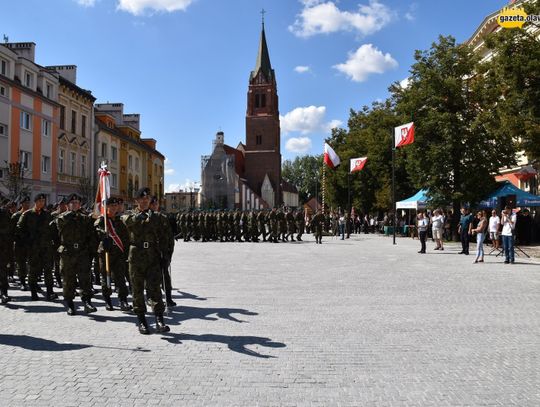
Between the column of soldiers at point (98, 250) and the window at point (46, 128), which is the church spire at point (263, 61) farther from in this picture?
the column of soldiers at point (98, 250)

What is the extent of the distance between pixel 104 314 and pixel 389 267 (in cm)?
989

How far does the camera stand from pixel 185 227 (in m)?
32.5

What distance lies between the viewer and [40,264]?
10406mm

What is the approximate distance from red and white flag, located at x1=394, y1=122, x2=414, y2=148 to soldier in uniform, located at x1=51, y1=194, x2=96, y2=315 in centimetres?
2142

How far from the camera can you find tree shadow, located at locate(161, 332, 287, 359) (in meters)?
6.41

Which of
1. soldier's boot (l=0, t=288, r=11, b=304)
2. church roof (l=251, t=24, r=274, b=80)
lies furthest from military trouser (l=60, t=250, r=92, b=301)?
→ church roof (l=251, t=24, r=274, b=80)

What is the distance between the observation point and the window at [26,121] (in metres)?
35.5

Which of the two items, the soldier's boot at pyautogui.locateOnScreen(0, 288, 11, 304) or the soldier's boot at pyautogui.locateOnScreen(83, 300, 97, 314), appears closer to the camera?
the soldier's boot at pyautogui.locateOnScreen(83, 300, 97, 314)

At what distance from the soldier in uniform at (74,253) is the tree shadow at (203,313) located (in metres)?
1.52

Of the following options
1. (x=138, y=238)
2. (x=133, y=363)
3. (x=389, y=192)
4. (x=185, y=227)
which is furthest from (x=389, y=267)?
(x=389, y=192)

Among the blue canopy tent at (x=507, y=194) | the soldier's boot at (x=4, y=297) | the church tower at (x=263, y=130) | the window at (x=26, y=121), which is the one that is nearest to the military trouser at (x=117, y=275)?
the soldier's boot at (x=4, y=297)

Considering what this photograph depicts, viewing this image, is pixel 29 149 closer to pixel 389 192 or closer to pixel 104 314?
pixel 389 192

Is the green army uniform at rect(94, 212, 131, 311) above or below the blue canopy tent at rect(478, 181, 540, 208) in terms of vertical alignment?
below

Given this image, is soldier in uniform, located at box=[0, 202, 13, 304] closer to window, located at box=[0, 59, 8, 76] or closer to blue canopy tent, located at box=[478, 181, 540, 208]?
blue canopy tent, located at box=[478, 181, 540, 208]
